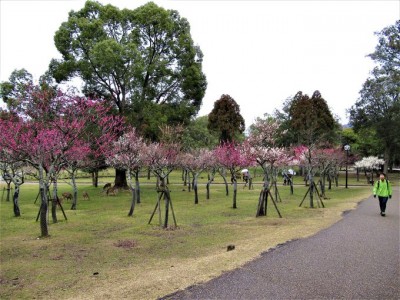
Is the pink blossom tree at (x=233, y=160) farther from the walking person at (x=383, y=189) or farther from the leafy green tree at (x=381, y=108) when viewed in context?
the leafy green tree at (x=381, y=108)

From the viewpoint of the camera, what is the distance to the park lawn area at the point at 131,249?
6488mm

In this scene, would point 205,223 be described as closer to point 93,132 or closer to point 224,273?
point 224,273

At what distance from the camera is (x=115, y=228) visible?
13016 mm

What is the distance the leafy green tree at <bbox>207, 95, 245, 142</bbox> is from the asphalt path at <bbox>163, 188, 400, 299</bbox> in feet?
105

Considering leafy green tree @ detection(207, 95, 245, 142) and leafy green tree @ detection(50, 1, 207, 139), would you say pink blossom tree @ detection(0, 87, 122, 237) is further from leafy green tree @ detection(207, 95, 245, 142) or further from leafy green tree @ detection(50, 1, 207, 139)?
leafy green tree @ detection(207, 95, 245, 142)

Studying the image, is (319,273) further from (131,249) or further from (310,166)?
(310,166)

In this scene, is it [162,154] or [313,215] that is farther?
[162,154]

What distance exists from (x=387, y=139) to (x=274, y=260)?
43776 millimetres

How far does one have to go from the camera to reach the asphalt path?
18.2 feet

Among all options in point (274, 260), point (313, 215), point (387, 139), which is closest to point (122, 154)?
point (313, 215)

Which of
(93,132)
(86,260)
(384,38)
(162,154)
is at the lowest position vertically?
(86,260)

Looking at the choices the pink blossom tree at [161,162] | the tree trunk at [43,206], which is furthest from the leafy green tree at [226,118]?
the tree trunk at [43,206]

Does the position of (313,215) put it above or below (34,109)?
below

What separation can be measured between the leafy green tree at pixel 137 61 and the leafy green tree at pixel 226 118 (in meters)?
11.4
